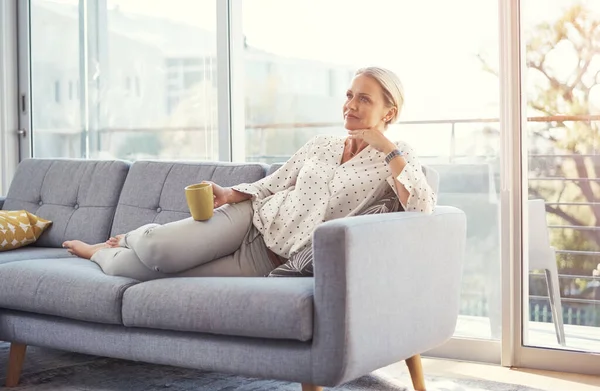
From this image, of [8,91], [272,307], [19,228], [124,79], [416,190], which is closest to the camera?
[272,307]

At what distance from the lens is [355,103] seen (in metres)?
2.90

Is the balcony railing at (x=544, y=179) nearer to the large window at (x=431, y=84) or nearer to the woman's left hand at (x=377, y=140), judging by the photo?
the large window at (x=431, y=84)

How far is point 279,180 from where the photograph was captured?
3055 mm

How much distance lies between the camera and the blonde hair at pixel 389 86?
9.55ft

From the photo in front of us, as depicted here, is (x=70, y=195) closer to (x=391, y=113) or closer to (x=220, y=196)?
(x=220, y=196)

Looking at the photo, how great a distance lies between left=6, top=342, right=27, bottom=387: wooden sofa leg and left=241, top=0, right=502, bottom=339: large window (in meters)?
1.51

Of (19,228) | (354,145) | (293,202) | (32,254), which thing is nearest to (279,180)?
(293,202)

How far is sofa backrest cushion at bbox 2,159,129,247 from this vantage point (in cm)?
357

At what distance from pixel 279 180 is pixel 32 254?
105cm

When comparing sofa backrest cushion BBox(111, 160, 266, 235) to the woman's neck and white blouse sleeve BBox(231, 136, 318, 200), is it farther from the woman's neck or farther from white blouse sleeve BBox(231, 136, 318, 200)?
the woman's neck

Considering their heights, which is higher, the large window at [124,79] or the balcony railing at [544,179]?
the large window at [124,79]

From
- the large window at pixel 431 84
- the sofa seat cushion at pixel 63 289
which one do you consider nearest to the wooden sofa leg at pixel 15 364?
the sofa seat cushion at pixel 63 289

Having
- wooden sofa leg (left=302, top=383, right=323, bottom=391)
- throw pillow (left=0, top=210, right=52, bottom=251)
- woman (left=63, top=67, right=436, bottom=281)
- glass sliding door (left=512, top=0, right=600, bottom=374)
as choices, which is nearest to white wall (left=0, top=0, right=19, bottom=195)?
throw pillow (left=0, top=210, right=52, bottom=251)

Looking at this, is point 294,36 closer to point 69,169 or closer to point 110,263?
point 69,169
